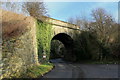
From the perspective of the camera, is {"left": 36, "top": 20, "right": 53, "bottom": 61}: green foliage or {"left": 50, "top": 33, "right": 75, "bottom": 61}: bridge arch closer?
{"left": 36, "top": 20, "right": 53, "bottom": 61}: green foliage

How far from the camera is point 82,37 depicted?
19.0 m

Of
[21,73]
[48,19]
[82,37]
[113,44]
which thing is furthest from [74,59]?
[21,73]

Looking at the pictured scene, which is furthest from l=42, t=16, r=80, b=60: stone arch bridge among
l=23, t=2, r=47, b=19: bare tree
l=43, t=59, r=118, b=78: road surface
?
l=43, t=59, r=118, b=78: road surface

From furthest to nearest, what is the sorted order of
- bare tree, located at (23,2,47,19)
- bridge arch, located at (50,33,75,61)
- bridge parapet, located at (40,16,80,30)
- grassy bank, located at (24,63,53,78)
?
1. bridge arch, located at (50,33,75,61)
2. bridge parapet, located at (40,16,80,30)
3. bare tree, located at (23,2,47,19)
4. grassy bank, located at (24,63,53,78)

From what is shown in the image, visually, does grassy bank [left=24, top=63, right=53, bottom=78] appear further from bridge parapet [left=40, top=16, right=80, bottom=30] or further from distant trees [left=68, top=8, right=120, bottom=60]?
distant trees [left=68, top=8, right=120, bottom=60]

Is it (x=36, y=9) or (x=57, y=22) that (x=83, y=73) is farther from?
(x=57, y=22)

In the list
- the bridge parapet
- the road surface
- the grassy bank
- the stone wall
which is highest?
the bridge parapet

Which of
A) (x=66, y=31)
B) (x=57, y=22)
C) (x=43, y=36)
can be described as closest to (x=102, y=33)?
(x=66, y=31)

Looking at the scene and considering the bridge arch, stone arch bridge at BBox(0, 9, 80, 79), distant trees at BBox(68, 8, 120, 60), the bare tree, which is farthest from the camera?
the bridge arch

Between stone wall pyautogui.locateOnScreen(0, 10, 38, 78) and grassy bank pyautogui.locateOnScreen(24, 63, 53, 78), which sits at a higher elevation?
stone wall pyautogui.locateOnScreen(0, 10, 38, 78)

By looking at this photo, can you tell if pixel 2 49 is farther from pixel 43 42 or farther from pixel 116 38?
pixel 116 38

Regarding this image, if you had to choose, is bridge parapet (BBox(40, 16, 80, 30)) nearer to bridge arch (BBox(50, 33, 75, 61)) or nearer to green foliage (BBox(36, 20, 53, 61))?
green foliage (BBox(36, 20, 53, 61))

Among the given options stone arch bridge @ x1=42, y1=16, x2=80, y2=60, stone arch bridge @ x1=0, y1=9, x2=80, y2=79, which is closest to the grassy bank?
stone arch bridge @ x1=0, y1=9, x2=80, y2=79

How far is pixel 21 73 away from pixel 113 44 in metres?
13.6
